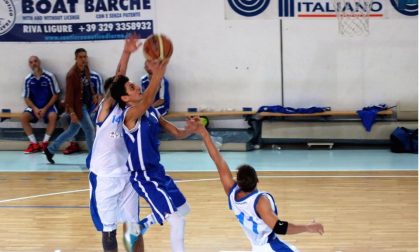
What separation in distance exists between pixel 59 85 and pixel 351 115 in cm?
505

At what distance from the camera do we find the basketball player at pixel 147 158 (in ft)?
16.9

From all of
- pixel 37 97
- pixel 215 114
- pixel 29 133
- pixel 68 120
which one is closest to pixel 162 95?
pixel 215 114

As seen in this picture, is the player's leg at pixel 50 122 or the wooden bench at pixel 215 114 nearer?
the player's leg at pixel 50 122

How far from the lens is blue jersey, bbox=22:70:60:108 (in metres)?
12.4

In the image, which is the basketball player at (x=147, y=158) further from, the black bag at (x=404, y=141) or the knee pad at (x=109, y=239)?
the black bag at (x=404, y=141)

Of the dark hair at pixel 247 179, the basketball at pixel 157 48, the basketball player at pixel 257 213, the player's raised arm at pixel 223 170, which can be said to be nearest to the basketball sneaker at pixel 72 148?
the basketball at pixel 157 48

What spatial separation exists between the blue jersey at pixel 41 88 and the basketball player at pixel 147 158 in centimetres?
742

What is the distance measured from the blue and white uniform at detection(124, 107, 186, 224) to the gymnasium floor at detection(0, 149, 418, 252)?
1348 mm

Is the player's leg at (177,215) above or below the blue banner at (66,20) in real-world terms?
below

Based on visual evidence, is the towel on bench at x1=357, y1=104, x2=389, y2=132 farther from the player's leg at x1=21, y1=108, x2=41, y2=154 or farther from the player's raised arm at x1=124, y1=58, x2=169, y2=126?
the player's raised arm at x1=124, y1=58, x2=169, y2=126

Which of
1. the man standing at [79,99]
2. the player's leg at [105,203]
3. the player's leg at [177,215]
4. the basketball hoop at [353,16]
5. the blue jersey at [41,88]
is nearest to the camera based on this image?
the player's leg at [177,215]

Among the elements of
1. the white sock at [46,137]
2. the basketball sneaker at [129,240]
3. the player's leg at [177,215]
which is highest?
the player's leg at [177,215]

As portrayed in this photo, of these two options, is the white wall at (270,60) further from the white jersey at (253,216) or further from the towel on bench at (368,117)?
the white jersey at (253,216)

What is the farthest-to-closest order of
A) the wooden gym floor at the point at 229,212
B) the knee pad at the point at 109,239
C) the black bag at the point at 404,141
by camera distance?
the black bag at the point at 404,141 → the wooden gym floor at the point at 229,212 → the knee pad at the point at 109,239
